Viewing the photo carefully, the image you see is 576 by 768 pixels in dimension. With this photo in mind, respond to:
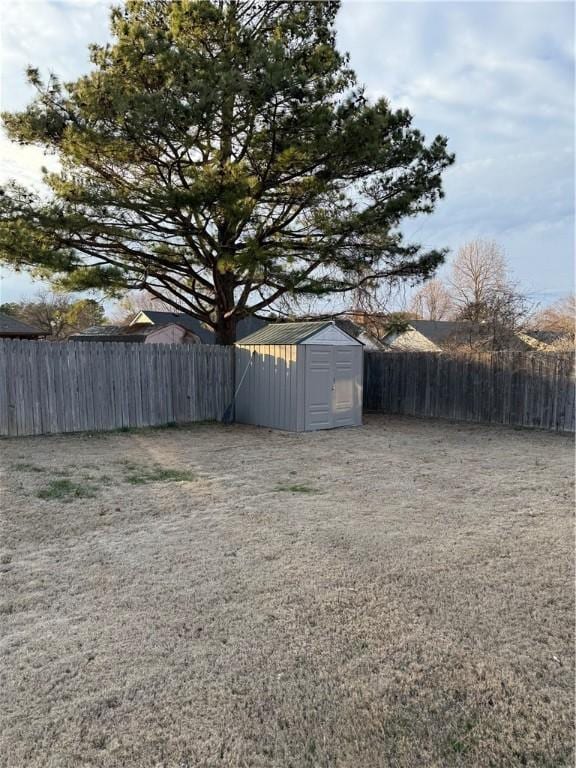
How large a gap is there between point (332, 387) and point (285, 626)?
7.37 metres

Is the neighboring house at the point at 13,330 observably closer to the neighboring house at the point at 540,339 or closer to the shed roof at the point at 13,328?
the shed roof at the point at 13,328

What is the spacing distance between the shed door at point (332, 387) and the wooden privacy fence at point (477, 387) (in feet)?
7.74

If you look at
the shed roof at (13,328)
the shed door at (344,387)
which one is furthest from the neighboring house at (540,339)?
the shed roof at (13,328)

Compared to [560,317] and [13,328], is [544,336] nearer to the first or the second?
[560,317]

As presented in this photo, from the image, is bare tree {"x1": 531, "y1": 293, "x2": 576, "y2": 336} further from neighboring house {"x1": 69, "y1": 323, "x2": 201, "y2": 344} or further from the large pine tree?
neighboring house {"x1": 69, "y1": 323, "x2": 201, "y2": 344}

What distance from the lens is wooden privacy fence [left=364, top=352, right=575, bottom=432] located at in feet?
30.6

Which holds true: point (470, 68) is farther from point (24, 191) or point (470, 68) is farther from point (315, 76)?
point (24, 191)

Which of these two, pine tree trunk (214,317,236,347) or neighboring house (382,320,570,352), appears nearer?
pine tree trunk (214,317,236,347)

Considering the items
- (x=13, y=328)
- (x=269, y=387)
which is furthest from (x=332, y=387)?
(x=13, y=328)

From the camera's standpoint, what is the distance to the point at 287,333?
378 inches

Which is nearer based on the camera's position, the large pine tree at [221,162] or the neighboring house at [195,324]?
Answer: the large pine tree at [221,162]

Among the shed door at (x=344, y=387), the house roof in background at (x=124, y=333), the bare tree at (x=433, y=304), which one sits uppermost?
the bare tree at (x=433, y=304)

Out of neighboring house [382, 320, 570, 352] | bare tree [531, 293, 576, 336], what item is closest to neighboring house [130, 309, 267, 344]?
neighboring house [382, 320, 570, 352]

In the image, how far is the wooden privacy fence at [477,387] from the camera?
30.6ft
